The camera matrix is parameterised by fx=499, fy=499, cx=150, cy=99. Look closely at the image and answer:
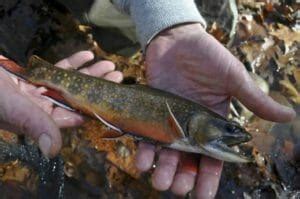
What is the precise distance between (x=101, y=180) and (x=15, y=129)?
1369 millimetres

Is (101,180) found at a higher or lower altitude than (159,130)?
lower

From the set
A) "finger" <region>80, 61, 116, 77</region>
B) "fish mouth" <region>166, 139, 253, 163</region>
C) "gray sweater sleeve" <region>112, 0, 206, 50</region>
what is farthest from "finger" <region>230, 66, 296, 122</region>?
"finger" <region>80, 61, 116, 77</region>

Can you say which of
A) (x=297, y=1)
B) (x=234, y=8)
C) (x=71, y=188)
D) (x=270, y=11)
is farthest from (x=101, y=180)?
(x=297, y=1)

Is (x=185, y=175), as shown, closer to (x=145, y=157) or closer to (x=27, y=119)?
(x=145, y=157)

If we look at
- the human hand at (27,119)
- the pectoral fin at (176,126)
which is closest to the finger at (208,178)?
the pectoral fin at (176,126)

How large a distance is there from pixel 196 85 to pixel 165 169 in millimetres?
775

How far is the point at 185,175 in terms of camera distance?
10.7ft

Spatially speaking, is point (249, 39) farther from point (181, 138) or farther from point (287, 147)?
point (181, 138)

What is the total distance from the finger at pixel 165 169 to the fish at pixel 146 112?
2.2 inches

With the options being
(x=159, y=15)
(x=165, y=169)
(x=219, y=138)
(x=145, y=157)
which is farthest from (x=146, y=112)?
(x=159, y=15)

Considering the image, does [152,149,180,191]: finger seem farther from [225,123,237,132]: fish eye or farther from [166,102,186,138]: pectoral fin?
[225,123,237,132]: fish eye

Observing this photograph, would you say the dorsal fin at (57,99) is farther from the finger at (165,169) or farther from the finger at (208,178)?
the finger at (208,178)

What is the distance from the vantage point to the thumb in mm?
2885

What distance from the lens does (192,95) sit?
3.73m
